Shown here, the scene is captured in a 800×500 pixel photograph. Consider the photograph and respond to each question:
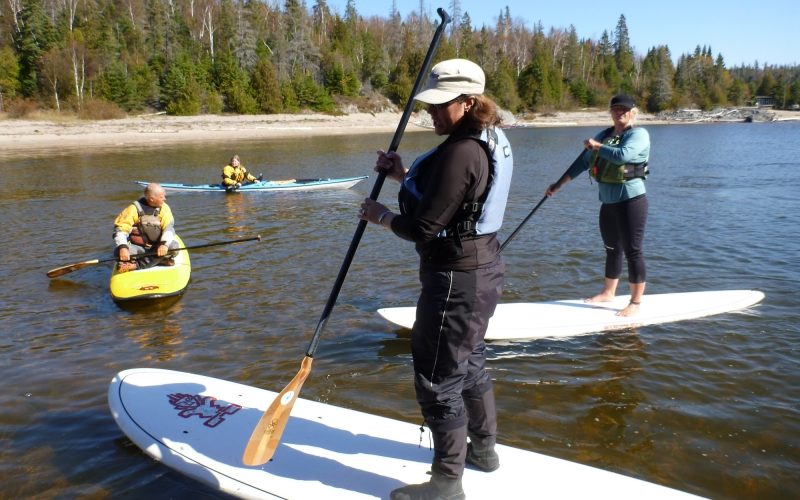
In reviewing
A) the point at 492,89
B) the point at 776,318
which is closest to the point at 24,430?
the point at 776,318

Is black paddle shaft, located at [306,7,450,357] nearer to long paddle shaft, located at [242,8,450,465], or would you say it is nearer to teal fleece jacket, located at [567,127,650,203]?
long paddle shaft, located at [242,8,450,465]

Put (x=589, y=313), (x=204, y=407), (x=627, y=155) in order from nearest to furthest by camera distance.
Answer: (x=204, y=407)
(x=627, y=155)
(x=589, y=313)

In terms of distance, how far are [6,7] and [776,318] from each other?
81.9m

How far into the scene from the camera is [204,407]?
4070mm

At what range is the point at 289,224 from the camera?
12797 mm

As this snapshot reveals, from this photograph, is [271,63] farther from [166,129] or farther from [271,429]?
[271,429]

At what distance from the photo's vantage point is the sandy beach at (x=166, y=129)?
3862 cm

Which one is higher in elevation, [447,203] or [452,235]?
[447,203]

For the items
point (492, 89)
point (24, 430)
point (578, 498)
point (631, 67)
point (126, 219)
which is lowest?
point (24, 430)

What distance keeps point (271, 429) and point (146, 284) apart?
4767mm

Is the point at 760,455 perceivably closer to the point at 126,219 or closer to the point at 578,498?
the point at 578,498

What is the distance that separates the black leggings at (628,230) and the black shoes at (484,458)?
10.7 feet

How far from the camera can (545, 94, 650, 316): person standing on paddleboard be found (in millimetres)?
5370

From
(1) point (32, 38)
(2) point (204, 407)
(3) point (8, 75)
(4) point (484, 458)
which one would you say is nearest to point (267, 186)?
(2) point (204, 407)
